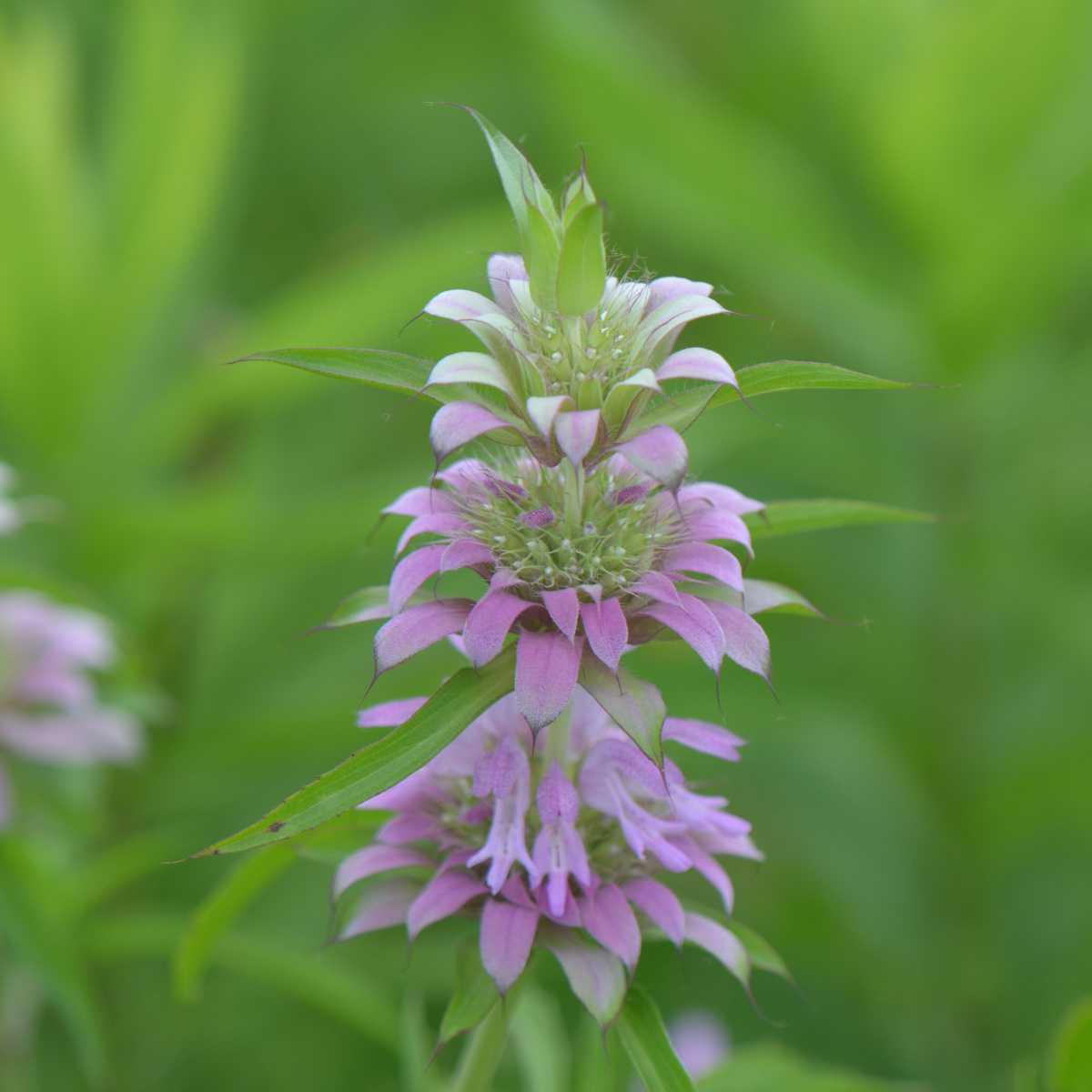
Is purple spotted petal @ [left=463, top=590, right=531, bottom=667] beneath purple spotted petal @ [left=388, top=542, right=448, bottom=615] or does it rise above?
beneath

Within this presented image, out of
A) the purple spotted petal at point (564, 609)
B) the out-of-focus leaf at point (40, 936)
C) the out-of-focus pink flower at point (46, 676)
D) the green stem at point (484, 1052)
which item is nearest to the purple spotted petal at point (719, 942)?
the green stem at point (484, 1052)

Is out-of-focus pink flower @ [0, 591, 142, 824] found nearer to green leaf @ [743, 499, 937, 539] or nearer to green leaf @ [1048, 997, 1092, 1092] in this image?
green leaf @ [743, 499, 937, 539]

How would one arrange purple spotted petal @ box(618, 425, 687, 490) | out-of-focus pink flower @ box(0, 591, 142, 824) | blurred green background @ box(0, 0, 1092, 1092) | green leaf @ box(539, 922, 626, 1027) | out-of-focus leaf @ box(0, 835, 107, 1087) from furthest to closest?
blurred green background @ box(0, 0, 1092, 1092), out-of-focus pink flower @ box(0, 591, 142, 824), out-of-focus leaf @ box(0, 835, 107, 1087), green leaf @ box(539, 922, 626, 1027), purple spotted petal @ box(618, 425, 687, 490)

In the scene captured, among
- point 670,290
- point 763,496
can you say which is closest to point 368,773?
point 670,290

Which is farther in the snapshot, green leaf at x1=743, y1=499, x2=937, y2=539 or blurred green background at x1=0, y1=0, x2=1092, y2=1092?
blurred green background at x1=0, y1=0, x2=1092, y2=1092

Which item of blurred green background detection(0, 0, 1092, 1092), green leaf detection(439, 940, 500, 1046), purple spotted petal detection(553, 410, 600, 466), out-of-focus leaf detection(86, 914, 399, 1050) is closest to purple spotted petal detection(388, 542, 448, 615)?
purple spotted petal detection(553, 410, 600, 466)

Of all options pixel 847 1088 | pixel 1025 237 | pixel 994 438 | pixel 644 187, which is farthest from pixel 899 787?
pixel 847 1088

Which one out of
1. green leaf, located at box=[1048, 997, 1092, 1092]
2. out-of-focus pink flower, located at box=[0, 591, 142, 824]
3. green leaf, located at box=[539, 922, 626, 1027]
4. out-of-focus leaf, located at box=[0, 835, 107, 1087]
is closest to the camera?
green leaf, located at box=[539, 922, 626, 1027]
